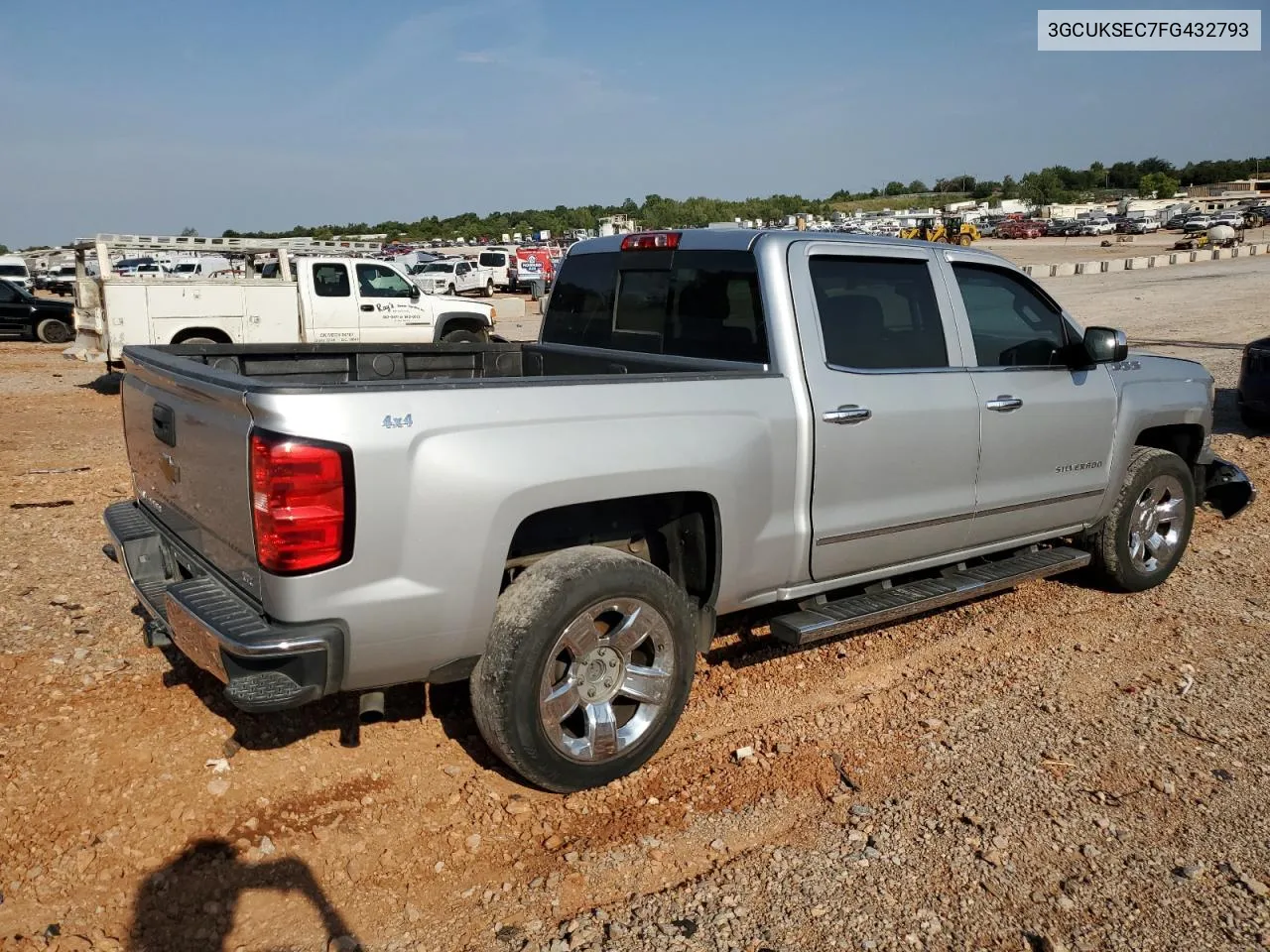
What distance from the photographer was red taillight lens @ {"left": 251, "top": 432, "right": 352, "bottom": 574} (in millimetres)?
2799

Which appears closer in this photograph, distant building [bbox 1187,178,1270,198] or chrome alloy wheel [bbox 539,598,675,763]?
chrome alloy wheel [bbox 539,598,675,763]

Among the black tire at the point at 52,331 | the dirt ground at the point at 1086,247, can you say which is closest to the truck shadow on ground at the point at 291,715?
the black tire at the point at 52,331

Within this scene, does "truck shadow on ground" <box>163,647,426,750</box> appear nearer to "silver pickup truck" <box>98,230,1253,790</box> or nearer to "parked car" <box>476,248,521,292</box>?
"silver pickup truck" <box>98,230,1253,790</box>

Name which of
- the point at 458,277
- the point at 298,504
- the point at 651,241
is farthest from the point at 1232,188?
the point at 298,504

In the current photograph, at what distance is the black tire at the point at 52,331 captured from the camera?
2208cm

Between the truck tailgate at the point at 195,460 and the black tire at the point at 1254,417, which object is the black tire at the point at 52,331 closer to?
the truck tailgate at the point at 195,460

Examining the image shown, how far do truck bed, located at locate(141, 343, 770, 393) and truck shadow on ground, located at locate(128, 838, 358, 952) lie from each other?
77.2 inches

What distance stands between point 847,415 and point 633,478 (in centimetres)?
104

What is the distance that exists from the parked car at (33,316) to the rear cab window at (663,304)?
68.2 ft

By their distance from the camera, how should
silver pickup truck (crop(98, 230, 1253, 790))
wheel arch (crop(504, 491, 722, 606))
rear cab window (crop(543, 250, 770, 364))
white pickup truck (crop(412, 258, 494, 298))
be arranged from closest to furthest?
silver pickup truck (crop(98, 230, 1253, 790))
wheel arch (crop(504, 491, 722, 606))
rear cab window (crop(543, 250, 770, 364))
white pickup truck (crop(412, 258, 494, 298))

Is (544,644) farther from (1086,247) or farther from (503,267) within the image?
(1086,247)

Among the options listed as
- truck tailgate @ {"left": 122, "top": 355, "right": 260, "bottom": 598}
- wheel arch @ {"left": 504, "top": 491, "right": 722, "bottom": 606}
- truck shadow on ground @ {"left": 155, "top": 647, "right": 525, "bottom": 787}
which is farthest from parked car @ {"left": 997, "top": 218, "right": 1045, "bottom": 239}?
truck tailgate @ {"left": 122, "top": 355, "right": 260, "bottom": 598}

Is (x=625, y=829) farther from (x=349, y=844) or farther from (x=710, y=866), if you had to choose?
(x=349, y=844)

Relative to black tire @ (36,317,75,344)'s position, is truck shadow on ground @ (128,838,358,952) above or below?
below
